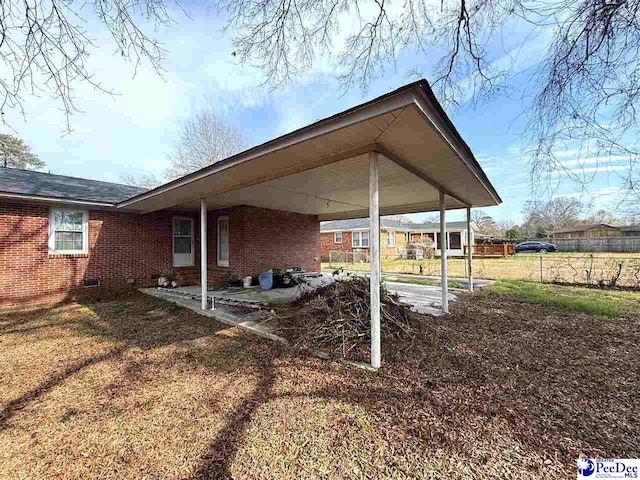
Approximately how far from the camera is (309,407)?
2785 millimetres

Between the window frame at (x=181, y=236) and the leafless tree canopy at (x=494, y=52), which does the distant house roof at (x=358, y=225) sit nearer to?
the window frame at (x=181, y=236)

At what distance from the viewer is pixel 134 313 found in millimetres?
6578

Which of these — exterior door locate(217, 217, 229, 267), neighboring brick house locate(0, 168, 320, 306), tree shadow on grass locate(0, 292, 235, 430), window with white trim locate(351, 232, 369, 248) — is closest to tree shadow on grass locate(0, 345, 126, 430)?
tree shadow on grass locate(0, 292, 235, 430)

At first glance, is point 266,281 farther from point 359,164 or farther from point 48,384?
point 48,384

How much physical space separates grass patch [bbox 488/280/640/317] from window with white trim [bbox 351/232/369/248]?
12.9 metres

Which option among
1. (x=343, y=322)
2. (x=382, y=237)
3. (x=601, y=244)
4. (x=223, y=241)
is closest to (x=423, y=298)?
(x=343, y=322)

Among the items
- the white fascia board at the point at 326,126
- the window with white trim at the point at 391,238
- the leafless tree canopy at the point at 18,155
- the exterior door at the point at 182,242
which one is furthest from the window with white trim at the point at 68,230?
the window with white trim at the point at 391,238

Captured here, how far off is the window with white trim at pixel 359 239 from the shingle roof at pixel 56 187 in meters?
16.7

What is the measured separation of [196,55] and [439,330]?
6.18m

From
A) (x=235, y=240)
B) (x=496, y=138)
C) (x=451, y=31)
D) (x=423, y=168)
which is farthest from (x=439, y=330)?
(x=235, y=240)

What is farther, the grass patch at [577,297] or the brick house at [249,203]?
the grass patch at [577,297]

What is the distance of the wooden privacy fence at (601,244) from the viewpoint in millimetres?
26344

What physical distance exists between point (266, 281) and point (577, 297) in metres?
9.04

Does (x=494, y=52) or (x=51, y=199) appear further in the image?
(x=51, y=199)
